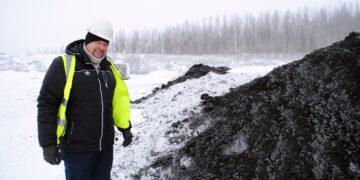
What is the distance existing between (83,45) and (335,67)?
3.92 meters

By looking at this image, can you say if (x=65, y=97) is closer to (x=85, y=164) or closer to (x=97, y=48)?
(x=97, y=48)

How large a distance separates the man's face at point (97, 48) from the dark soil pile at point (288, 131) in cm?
199

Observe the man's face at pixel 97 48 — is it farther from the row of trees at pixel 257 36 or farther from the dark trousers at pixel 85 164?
the row of trees at pixel 257 36

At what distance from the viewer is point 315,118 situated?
3826mm

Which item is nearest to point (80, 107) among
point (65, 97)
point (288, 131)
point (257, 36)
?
point (65, 97)

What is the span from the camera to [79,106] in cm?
238

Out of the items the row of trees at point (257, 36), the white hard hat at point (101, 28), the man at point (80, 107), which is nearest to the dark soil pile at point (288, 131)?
the man at point (80, 107)

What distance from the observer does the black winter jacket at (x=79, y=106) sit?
89.2 inches

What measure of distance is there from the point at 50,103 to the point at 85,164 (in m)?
0.58

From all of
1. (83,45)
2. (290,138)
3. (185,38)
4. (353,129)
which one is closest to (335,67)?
(353,129)

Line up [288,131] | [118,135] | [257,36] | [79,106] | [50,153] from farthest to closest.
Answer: [257,36], [118,135], [288,131], [79,106], [50,153]

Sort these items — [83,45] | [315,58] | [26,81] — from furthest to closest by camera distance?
[26,81], [315,58], [83,45]

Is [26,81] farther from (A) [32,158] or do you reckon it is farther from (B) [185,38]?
(B) [185,38]

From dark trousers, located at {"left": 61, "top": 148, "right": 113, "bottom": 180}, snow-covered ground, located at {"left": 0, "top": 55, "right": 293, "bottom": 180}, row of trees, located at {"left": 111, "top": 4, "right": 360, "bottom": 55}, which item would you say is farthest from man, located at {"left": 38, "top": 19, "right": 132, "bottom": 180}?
row of trees, located at {"left": 111, "top": 4, "right": 360, "bottom": 55}
